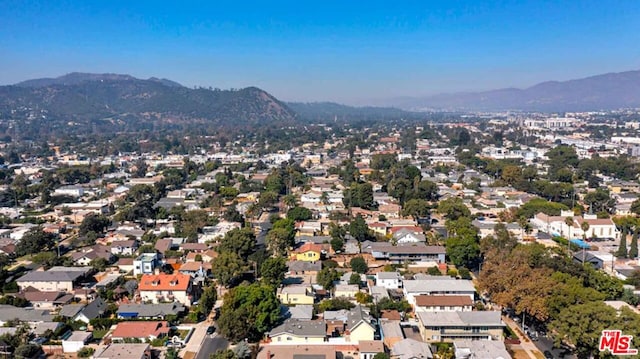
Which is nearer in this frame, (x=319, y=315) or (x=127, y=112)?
(x=319, y=315)

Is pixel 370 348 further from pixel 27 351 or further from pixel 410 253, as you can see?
pixel 27 351

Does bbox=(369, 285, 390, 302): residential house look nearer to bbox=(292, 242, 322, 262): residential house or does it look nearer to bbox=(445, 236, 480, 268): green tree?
bbox=(292, 242, 322, 262): residential house

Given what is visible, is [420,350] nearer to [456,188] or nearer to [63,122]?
[456,188]

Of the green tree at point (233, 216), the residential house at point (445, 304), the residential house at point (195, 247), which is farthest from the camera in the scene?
the green tree at point (233, 216)

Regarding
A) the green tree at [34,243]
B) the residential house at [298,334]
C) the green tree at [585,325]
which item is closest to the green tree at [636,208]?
the green tree at [585,325]

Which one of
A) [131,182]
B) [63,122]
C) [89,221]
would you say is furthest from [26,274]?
[63,122]

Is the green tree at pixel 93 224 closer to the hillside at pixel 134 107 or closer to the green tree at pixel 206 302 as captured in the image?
the green tree at pixel 206 302
